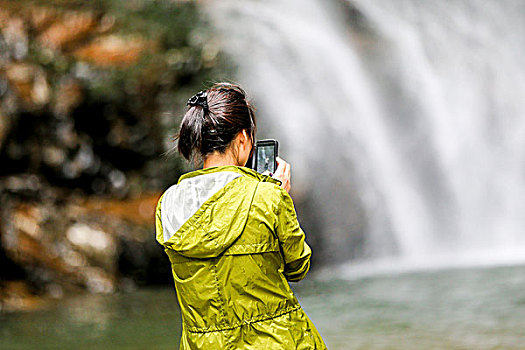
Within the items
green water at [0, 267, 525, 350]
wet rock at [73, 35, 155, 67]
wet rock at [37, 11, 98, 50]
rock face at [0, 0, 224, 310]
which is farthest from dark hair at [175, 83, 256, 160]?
wet rock at [37, 11, 98, 50]

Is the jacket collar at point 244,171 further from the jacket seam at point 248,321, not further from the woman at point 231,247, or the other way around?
the jacket seam at point 248,321

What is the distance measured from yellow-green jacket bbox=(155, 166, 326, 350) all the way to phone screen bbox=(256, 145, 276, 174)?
0.61 ft

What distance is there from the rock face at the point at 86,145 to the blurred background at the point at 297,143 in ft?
0.07

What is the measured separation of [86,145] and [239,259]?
7752 mm

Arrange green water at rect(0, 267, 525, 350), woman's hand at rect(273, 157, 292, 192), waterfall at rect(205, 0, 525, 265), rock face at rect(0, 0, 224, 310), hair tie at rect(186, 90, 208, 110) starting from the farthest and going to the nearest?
waterfall at rect(205, 0, 525, 265) < rock face at rect(0, 0, 224, 310) < green water at rect(0, 267, 525, 350) < woman's hand at rect(273, 157, 292, 192) < hair tie at rect(186, 90, 208, 110)

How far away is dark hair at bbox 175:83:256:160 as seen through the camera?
1.84 m

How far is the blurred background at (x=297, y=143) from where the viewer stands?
744 cm

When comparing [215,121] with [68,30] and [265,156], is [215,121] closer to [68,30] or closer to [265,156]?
[265,156]

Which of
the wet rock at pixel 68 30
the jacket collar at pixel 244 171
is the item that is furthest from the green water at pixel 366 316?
the wet rock at pixel 68 30

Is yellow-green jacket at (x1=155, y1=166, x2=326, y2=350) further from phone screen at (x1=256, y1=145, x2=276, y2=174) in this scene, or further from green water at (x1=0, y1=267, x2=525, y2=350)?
green water at (x1=0, y1=267, x2=525, y2=350)

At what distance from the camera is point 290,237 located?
175 centimetres

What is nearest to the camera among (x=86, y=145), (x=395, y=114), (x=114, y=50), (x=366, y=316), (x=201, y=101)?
(x=201, y=101)

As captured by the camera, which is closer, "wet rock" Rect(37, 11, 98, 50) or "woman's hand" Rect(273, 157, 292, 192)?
"woman's hand" Rect(273, 157, 292, 192)

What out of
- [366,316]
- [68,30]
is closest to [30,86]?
[68,30]
